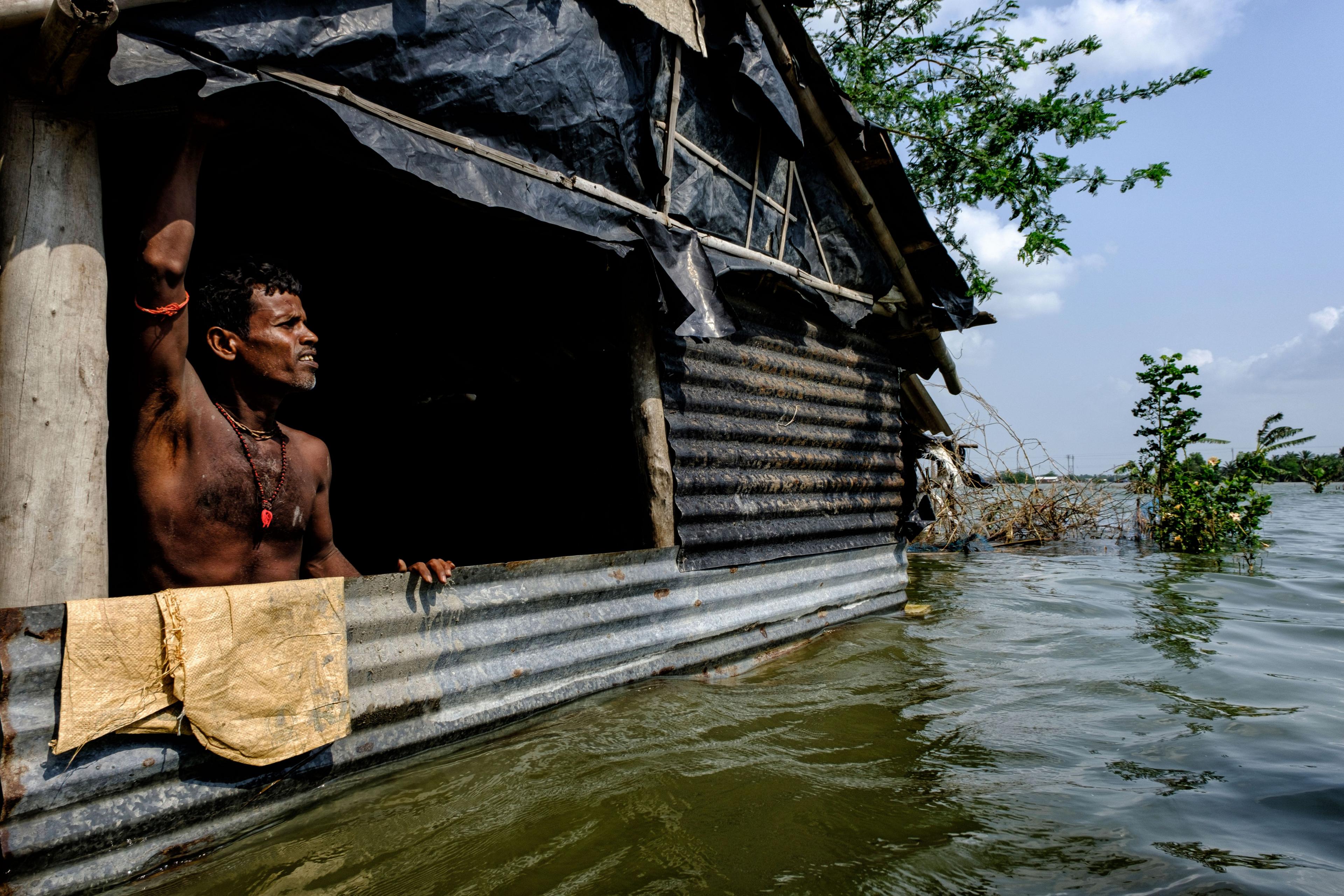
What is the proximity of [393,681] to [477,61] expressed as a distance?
2.51 meters

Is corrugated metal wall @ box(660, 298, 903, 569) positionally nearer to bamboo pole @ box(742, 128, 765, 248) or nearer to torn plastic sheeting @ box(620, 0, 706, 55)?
bamboo pole @ box(742, 128, 765, 248)

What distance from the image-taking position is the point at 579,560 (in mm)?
3379

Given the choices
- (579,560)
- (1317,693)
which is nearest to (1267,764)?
(1317,693)

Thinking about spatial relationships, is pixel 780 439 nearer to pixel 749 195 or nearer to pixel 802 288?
pixel 802 288

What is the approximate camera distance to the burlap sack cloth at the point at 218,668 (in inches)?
73.6

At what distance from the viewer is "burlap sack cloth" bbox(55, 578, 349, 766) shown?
6.14ft

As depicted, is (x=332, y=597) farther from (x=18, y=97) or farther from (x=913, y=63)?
(x=913, y=63)

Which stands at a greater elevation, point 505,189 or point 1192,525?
point 505,189

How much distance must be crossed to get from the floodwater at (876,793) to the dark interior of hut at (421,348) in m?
1.17

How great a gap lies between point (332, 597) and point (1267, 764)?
367 centimetres

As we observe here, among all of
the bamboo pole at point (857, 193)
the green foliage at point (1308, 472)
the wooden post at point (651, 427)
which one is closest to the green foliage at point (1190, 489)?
the green foliage at point (1308, 472)

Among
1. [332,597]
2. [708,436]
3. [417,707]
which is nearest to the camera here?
[332,597]

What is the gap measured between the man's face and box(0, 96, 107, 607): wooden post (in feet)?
1.68

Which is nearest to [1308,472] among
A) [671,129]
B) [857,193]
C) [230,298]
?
[857,193]
